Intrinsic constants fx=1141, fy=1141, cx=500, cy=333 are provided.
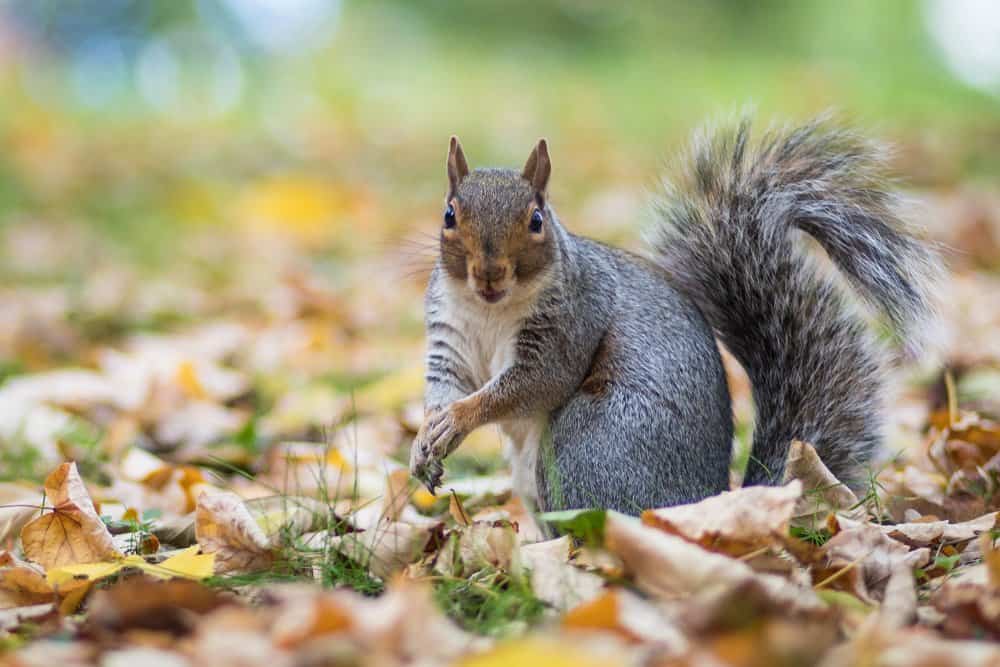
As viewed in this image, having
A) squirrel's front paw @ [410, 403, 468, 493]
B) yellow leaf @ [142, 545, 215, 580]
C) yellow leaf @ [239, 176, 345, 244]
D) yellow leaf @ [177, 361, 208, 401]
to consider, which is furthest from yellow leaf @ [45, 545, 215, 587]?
yellow leaf @ [239, 176, 345, 244]

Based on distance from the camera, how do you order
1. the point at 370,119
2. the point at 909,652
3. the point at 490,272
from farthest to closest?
the point at 370,119 → the point at 490,272 → the point at 909,652

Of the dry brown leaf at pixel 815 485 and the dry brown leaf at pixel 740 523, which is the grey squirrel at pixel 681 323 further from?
the dry brown leaf at pixel 740 523

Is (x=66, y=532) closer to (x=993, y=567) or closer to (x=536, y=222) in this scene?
(x=536, y=222)

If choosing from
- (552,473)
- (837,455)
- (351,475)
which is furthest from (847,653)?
(351,475)

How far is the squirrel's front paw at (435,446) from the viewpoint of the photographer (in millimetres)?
1657

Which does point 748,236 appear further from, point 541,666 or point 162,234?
point 162,234

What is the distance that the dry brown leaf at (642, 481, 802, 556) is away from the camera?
123 centimetres

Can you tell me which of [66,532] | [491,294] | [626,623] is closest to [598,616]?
[626,623]

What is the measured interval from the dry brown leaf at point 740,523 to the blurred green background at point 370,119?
33.2 inches

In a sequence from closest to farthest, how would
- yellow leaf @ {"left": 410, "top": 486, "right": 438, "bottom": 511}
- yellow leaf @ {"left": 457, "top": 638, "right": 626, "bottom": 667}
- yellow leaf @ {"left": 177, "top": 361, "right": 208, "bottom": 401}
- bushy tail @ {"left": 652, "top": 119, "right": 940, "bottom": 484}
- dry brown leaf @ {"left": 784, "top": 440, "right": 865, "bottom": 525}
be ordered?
yellow leaf @ {"left": 457, "top": 638, "right": 626, "bottom": 667}, dry brown leaf @ {"left": 784, "top": 440, "right": 865, "bottom": 525}, bushy tail @ {"left": 652, "top": 119, "right": 940, "bottom": 484}, yellow leaf @ {"left": 410, "top": 486, "right": 438, "bottom": 511}, yellow leaf @ {"left": 177, "top": 361, "right": 208, "bottom": 401}

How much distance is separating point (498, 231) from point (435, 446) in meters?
0.32

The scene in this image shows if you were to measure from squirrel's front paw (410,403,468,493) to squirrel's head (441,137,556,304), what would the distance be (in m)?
0.20

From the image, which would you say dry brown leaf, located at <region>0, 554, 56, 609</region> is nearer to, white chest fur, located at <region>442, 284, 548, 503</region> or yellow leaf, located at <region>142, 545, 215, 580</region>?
yellow leaf, located at <region>142, 545, 215, 580</region>

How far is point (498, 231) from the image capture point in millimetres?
1591
